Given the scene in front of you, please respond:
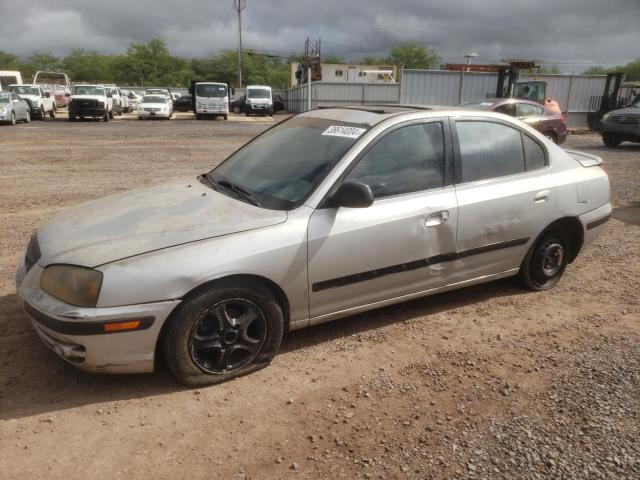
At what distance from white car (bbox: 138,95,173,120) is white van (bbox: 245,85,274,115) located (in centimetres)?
622

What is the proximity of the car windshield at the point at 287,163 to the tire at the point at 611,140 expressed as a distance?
48.5 feet

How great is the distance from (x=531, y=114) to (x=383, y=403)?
13.2 m

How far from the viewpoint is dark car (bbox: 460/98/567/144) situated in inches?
531

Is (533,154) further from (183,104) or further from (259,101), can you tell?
(183,104)

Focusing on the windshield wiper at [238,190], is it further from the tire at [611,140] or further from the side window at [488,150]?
the tire at [611,140]

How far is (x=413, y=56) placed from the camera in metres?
104

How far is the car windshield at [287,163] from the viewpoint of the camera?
321 centimetres

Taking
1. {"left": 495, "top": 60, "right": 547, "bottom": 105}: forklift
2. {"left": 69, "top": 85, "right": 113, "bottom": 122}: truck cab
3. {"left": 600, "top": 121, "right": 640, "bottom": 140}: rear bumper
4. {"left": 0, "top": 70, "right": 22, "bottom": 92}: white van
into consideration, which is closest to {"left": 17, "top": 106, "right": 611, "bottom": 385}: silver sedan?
{"left": 600, "top": 121, "right": 640, "bottom": 140}: rear bumper

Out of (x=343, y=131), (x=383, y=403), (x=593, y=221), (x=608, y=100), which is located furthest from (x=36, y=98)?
(x=608, y=100)

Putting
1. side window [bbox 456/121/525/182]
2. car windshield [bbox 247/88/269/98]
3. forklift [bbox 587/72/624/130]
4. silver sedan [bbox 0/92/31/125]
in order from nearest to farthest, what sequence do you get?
side window [bbox 456/121/525/182] < silver sedan [bbox 0/92/31/125] < forklift [bbox 587/72/624/130] < car windshield [bbox 247/88/269/98]

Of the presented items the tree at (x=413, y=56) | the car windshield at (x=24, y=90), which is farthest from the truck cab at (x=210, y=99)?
the tree at (x=413, y=56)

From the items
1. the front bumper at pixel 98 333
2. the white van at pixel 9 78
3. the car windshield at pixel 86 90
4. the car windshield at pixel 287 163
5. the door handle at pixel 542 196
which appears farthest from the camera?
the white van at pixel 9 78

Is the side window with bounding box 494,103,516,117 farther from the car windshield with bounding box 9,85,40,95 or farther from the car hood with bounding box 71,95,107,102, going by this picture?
the car windshield with bounding box 9,85,40,95

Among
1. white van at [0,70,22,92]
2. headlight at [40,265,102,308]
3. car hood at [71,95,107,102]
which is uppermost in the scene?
white van at [0,70,22,92]
